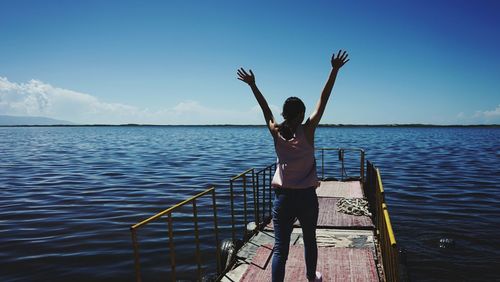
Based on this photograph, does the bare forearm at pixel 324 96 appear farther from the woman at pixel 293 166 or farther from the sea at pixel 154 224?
the sea at pixel 154 224

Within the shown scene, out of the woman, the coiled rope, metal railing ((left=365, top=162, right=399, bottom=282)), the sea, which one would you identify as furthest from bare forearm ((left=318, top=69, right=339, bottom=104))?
the coiled rope

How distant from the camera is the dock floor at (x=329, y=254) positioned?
522cm

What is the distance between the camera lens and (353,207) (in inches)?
352

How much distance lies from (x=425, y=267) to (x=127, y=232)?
7.97 metres

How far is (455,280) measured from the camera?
8.31 metres

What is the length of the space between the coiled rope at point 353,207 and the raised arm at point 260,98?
19.1 feet

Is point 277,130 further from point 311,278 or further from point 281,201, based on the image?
point 311,278

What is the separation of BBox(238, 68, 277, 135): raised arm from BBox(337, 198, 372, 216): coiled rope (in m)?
5.81

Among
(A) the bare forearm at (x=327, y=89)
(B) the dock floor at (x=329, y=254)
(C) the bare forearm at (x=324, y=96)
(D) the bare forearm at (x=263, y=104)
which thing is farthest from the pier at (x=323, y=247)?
(D) the bare forearm at (x=263, y=104)

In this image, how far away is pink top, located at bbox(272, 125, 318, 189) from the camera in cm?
335

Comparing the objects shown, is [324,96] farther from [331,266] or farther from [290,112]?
[331,266]

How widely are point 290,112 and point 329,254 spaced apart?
3.47 m

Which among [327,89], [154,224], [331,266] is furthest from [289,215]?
[154,224]

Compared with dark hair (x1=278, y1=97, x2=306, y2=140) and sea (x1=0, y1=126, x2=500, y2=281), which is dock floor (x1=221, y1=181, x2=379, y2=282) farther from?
dark hair (x1=278, y1=97, x2=306, y2=140)
